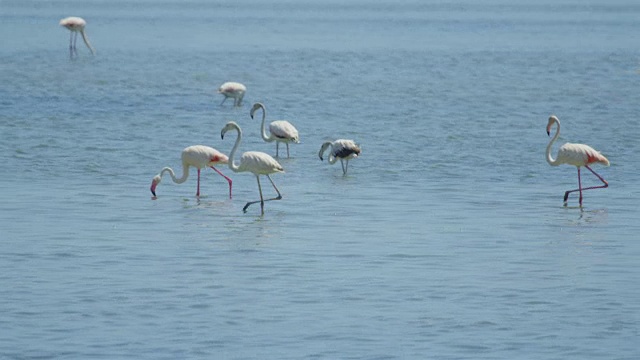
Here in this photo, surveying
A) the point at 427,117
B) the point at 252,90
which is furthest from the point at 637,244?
the point at 252,90

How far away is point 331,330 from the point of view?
30.2ft

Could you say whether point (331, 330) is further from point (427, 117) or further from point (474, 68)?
point (474, 68)

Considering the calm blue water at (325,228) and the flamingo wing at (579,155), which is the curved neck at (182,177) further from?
the flamingo wing at (579,155)

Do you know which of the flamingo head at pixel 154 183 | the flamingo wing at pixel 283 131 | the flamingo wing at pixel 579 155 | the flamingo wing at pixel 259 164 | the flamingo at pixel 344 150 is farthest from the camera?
the flamingo wing at pixel 283 131

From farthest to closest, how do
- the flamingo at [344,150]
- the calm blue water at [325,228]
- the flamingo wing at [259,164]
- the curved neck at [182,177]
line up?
the flamingo at [344,150] → the curved neck at [182,177] → the flamingo wing at [259,164] → the calm blue water at [325,228]

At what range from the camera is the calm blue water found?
30.1 feet

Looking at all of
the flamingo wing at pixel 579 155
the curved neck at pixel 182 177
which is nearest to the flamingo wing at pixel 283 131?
the curved neck at pixel 182 177

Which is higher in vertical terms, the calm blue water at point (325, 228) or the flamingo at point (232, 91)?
the flamingo at point (232, 91)

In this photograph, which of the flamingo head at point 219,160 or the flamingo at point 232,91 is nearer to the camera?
the flamingo head at point 219,160

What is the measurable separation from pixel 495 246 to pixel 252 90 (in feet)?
57.4

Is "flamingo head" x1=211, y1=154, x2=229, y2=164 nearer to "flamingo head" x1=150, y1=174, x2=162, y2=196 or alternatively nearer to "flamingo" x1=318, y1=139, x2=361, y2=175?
"flamingo head" x1=150, y1=174, x2=162, y2=196

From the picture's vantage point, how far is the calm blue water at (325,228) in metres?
9.17

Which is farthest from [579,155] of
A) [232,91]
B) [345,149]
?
[232,91]

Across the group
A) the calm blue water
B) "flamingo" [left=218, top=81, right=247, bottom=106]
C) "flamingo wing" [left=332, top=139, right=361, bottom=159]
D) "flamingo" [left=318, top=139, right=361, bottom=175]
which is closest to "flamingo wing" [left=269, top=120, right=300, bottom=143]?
the calm blue water
